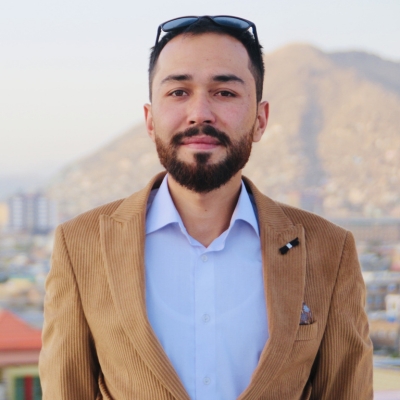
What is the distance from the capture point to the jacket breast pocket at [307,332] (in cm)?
132

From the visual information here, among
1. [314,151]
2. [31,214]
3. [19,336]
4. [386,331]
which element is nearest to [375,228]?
[314,151]

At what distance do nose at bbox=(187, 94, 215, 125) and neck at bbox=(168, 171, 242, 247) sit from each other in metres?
0.16

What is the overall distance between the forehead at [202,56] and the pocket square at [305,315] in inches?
20.9

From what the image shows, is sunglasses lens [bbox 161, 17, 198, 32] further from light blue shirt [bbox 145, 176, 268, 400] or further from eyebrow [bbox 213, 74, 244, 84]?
light blue shirt [bbox 145, 176, 268, 400]

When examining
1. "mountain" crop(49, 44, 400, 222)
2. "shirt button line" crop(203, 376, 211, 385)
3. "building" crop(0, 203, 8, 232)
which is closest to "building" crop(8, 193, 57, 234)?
"building" crop(0, 203, 8, 232)

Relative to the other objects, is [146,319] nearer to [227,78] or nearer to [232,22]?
[227,78]

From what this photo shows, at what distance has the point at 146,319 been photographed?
1.25 meters

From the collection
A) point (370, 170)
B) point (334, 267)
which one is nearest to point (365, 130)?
point (370, 170)

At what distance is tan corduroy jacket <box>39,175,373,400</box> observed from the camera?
4.14 feet

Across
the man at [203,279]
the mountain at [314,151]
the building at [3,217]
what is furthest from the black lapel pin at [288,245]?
the mountain at [314,151]

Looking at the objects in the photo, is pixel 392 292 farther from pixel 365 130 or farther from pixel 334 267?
pixel 365 130

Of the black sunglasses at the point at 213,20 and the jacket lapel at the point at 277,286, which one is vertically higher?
the black sunglasses at the point at 213,20

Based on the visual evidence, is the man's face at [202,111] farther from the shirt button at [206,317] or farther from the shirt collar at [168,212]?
the shirt button at [206,317]

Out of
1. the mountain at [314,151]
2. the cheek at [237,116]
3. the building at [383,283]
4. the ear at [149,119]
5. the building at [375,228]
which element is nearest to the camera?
the cheek at [237,116]
